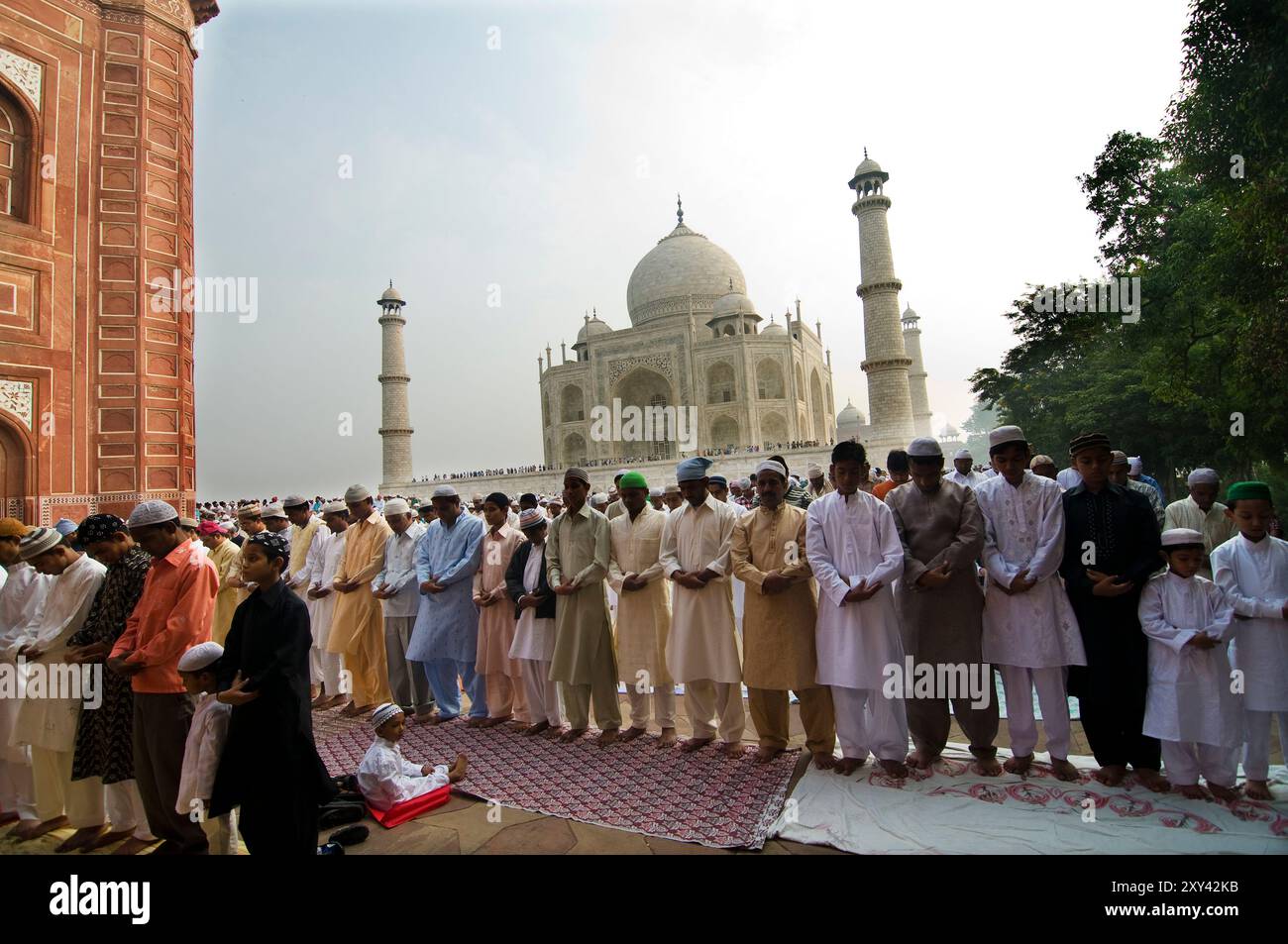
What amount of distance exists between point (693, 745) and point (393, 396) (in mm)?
29203

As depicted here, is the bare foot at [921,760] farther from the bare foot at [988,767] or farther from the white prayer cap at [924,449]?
the white prayer cap at [924,449]

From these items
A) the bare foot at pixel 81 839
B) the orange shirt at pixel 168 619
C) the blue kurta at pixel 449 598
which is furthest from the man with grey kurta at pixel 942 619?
the bare foot at pixel 81 839

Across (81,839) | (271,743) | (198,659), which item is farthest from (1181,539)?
(81,839)

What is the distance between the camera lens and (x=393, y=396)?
98.8ft

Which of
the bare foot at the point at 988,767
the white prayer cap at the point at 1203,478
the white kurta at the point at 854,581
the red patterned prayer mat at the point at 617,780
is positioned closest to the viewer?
the red patterned prayer mat at the point at 617,780

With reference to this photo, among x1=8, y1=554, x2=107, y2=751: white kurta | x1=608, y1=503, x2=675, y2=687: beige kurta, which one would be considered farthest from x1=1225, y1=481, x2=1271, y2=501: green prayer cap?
x1=8, y1=554, x2=107, y2=751: white kurta

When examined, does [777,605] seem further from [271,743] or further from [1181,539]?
[271,743]

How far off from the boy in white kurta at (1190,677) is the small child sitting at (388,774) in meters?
3.44

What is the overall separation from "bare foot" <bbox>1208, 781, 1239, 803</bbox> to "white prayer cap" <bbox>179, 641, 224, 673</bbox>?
417 centimetres

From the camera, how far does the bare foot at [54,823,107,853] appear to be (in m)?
3.10

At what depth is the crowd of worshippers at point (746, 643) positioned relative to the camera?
264 centimetres

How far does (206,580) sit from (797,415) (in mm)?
27676

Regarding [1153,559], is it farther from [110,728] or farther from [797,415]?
[797,415]
